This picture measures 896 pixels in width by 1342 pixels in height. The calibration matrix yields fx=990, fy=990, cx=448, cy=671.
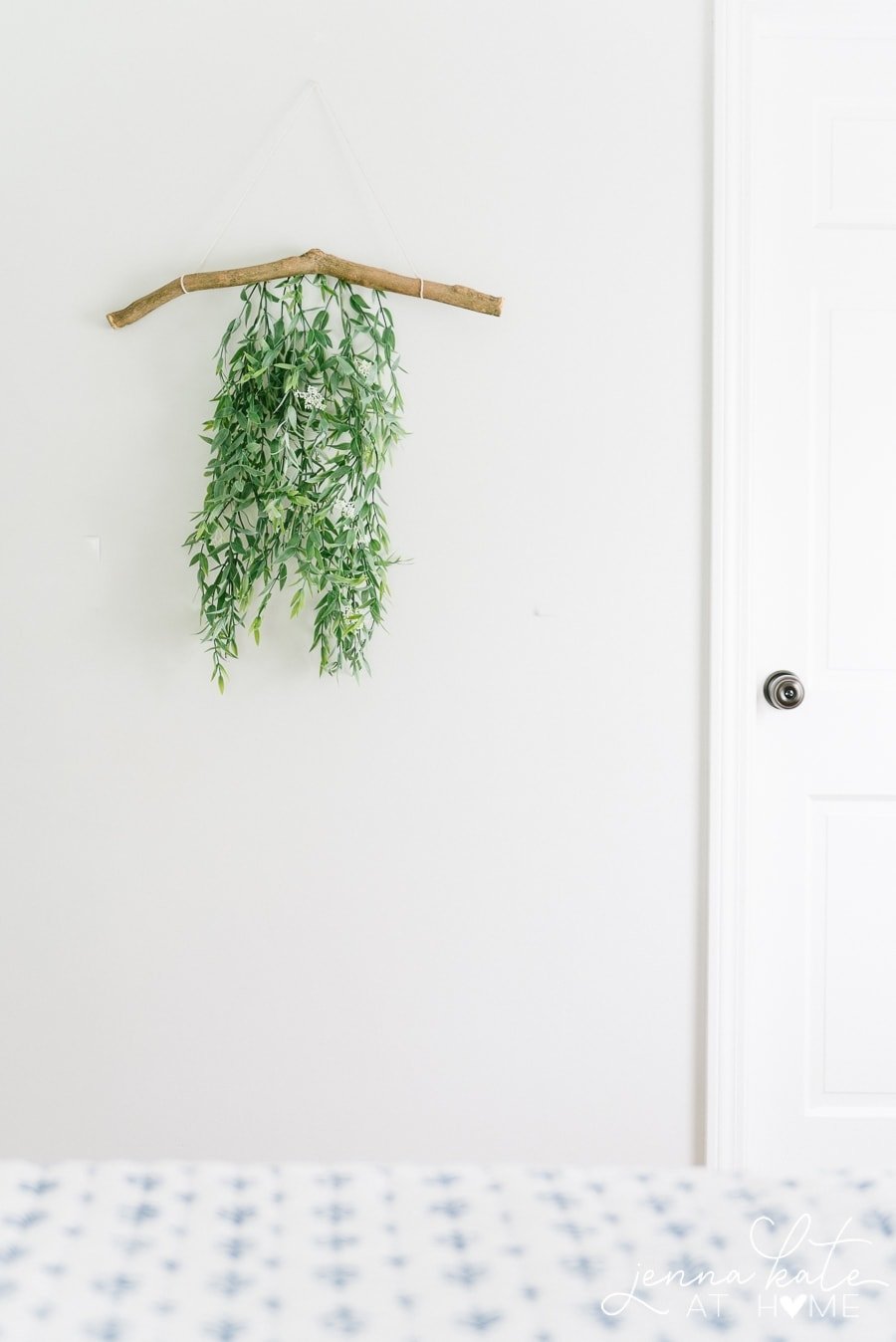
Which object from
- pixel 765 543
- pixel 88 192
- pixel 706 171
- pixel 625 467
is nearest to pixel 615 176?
pixel 706 171

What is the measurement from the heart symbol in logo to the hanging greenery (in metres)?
1.07

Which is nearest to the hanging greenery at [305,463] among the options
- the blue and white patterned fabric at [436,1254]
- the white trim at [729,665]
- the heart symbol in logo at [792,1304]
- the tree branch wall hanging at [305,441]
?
the tree branch wall hanging at [305,441]

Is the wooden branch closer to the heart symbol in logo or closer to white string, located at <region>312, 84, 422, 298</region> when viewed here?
white string, located at <region>312, 84, 422, 298</region>

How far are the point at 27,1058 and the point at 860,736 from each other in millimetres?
1492

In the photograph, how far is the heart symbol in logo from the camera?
24.4 inches

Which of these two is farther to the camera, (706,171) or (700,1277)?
(706,171)

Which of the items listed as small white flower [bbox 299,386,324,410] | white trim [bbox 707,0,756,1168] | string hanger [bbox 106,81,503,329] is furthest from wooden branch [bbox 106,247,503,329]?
white trim [bbox 707,0,756,1168]

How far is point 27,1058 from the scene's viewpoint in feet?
5.39

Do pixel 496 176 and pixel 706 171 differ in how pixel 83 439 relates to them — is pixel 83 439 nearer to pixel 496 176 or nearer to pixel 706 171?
pixel 496 176

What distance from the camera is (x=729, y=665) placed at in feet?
5.32

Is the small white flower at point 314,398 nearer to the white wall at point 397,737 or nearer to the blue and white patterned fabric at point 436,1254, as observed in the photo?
the white wall at point 397,737

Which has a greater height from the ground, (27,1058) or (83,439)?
(83,439)

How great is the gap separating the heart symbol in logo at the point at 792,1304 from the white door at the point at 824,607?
3.50 feet

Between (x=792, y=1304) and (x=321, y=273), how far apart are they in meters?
1.44
